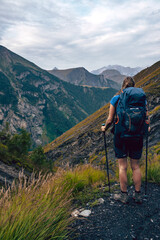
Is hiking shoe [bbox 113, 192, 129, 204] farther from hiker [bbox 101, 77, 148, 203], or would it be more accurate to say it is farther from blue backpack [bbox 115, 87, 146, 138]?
blue backpack [bbox 115, 87, 146, 138]

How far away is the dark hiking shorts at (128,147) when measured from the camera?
12.0 ft

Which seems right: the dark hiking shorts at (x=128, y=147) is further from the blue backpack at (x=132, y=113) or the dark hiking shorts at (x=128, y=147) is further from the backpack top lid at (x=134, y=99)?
the backpack top lid at (x=134, y=99)

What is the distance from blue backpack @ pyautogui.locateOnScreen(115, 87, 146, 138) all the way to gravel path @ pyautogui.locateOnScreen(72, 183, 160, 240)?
1.53 m

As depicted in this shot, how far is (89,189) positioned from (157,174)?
2091mm

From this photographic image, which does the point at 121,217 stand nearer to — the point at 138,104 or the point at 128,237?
the point at 128,237

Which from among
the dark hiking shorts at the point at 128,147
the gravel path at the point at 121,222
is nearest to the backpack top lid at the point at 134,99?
the dark hiking shorts at the point at 128,147

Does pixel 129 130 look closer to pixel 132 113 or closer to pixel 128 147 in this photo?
pixel 132 113

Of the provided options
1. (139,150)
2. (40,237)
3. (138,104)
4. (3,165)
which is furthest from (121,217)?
(3,165)

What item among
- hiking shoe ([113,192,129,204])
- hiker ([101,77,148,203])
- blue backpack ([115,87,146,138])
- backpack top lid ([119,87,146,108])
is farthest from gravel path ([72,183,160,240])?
backpack top lid ([119,87,146,108])

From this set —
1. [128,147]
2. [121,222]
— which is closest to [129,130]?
[128,147]

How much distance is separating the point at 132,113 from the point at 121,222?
2057mm

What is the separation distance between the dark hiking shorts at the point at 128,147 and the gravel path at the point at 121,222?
3.52 feet

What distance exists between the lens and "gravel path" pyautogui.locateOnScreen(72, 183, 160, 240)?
2.62 metres

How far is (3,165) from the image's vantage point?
61.9 feet
